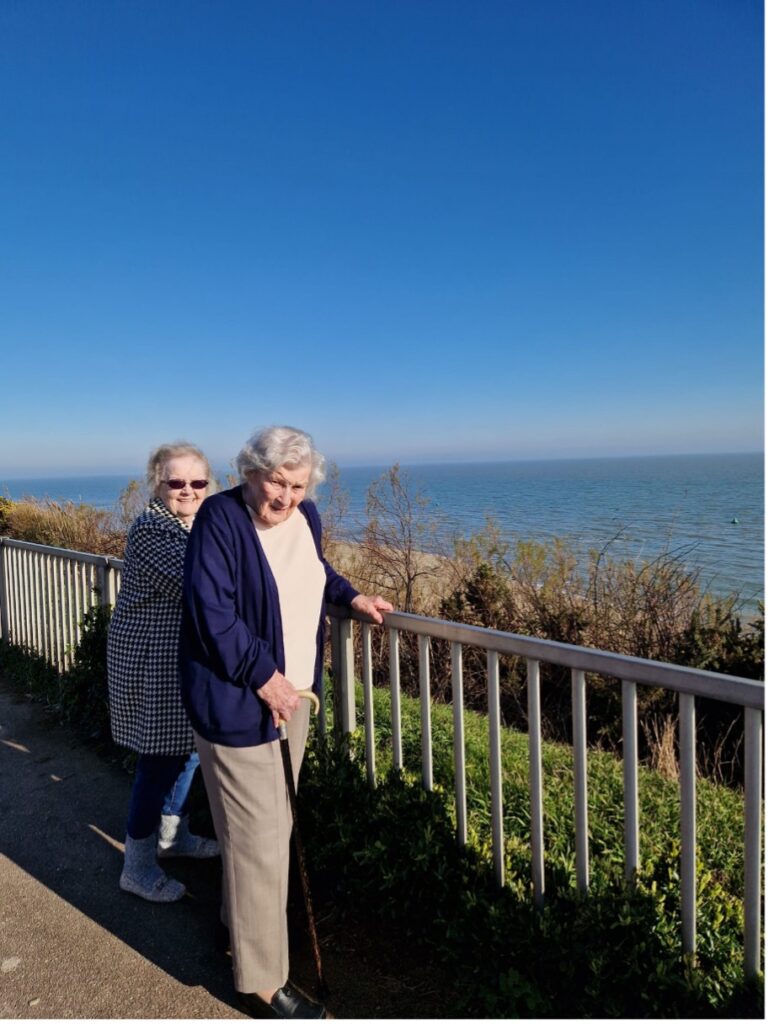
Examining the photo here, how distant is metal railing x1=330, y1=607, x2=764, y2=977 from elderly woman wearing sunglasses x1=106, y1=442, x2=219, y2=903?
0.79m

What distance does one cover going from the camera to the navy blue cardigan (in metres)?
2.35

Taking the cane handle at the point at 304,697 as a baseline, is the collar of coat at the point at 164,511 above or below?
above

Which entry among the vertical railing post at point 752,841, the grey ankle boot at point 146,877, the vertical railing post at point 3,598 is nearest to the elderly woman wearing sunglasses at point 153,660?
the grey ankle boot at point 146,877

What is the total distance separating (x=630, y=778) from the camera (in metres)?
2.35

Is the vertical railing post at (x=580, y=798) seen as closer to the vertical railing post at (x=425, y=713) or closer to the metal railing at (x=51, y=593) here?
the vertical railing post at (x=425, y=713)

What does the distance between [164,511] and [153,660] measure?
0.69m

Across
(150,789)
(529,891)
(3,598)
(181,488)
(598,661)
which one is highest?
(181,488)

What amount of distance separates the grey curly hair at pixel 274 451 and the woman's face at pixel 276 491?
0.06ft

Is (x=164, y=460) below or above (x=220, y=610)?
above

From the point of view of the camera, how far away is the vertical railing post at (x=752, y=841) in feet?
6.70

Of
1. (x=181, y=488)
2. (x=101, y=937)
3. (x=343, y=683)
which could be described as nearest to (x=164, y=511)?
(x=181, y=488)

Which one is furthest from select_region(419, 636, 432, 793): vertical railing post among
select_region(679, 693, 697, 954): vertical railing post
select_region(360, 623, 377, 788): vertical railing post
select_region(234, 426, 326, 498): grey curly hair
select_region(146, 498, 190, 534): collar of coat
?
select_region(146, 498, 190, 534): collar of coat

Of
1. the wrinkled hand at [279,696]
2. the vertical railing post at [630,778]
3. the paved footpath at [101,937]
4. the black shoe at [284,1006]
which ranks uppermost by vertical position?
the wrinkled hand at [279,696]

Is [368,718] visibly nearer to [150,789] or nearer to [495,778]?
[495,778]
